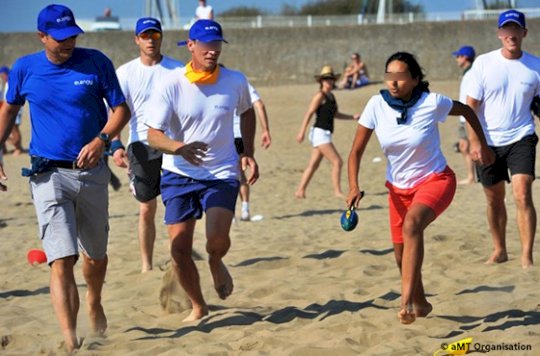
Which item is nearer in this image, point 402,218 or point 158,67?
point 402,218

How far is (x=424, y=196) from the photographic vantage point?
20.9 ft

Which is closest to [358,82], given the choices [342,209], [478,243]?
[342,209]

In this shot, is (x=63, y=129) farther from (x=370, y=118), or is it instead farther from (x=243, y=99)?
(x=370, y=118)

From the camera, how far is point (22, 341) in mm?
6562

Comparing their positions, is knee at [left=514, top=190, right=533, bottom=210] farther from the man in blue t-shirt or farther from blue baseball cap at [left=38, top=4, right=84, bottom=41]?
blue baseball cap at [left=38, top=4, right=84, bottom=41]

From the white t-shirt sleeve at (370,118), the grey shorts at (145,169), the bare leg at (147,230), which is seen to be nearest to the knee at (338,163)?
the bare leg at (147,230)

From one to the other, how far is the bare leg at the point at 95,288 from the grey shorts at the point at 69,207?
0.22m

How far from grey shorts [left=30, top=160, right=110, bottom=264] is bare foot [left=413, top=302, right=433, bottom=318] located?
6.96 ft

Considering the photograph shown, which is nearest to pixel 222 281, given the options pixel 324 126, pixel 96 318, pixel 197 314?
pixel 197 314

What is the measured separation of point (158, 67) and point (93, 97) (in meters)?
2.50

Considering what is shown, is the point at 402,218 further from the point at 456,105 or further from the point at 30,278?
the point at 30,278

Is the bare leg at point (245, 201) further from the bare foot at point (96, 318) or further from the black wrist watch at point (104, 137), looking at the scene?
the black wrist watch at point (104, 137)

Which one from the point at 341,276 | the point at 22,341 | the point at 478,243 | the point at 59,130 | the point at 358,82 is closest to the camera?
the point at 59,130

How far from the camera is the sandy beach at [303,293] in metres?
6.04
